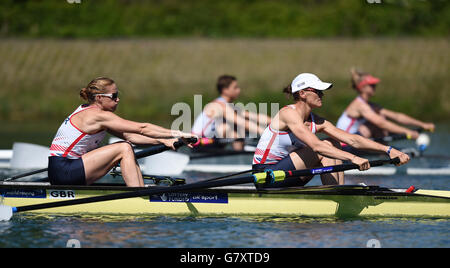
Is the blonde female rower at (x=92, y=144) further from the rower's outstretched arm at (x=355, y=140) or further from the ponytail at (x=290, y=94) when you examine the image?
the rower's outstretched arm at (x=355, y=140)

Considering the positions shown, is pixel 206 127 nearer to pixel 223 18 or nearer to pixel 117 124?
pixel 117 124

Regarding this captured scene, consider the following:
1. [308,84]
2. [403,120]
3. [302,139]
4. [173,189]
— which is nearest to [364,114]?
[403,120]

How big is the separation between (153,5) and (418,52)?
11.2 metres

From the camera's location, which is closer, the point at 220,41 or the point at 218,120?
the point at 218,120

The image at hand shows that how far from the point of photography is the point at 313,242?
771 cm

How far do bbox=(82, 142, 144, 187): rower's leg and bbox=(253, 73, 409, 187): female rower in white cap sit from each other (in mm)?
1496

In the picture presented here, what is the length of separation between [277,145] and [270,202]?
710mm

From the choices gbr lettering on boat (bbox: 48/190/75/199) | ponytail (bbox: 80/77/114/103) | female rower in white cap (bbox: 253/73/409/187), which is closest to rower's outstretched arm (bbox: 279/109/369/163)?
female rower in white cap (bbox: 253/73/409/187)

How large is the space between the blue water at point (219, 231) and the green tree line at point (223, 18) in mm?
17913

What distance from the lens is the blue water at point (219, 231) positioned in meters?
7.74

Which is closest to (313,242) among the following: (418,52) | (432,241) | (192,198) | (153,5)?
(432,241)

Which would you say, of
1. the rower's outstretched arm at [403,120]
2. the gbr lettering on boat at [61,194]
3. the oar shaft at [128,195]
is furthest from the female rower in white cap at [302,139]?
the rower's outstretched arm at [403,120]

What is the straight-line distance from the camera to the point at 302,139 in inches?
344
